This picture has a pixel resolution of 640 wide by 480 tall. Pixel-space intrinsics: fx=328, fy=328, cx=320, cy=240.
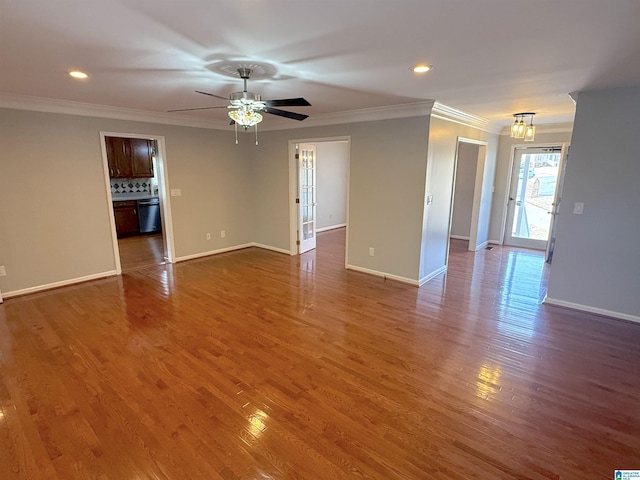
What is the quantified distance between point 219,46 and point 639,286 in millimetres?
4539

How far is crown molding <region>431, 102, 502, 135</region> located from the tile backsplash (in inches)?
270

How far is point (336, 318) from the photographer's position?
3.57m

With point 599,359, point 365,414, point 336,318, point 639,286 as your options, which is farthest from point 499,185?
point 365,414

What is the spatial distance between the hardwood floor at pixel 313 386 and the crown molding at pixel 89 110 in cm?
230

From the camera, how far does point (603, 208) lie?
3.48 m

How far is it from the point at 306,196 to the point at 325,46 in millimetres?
3988

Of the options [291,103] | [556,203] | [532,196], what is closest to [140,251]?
[291,103]

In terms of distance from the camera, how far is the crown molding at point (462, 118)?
4.11 metres

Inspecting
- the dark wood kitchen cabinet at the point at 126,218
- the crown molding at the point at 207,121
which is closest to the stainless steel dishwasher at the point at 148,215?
the dark wood kitchen cabinet at the point at 126,218

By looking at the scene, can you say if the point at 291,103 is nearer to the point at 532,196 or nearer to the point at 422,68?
the point at 422,68

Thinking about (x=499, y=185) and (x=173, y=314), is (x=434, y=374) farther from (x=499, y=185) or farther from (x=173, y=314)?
(x=499, y=185)

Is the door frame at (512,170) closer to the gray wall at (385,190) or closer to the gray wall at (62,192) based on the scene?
the gray wall at (385,190)

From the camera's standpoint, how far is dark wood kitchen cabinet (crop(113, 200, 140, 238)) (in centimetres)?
724

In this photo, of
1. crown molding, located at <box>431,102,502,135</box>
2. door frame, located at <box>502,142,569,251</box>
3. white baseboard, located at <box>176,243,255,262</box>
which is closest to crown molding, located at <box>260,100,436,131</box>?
crown molding, located at <box>431,102,502,135</box>
